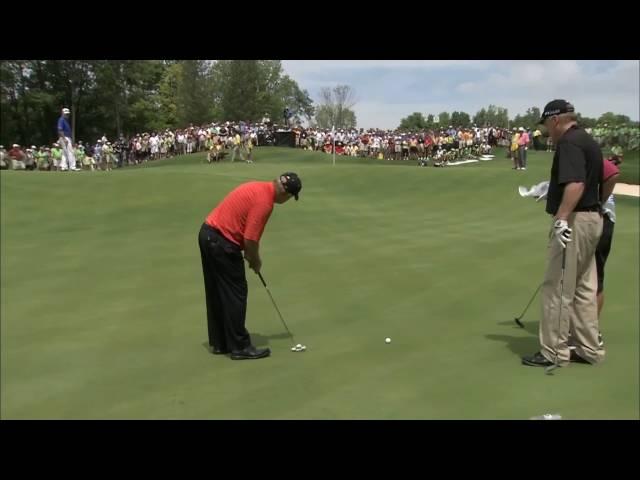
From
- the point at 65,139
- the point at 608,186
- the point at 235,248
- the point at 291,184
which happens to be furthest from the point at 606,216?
the point at 65,139

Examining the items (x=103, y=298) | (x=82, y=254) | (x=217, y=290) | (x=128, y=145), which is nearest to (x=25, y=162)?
(x=128, y=145)

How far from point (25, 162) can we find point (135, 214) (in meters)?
20.5

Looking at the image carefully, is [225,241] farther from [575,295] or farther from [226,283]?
[575,295]

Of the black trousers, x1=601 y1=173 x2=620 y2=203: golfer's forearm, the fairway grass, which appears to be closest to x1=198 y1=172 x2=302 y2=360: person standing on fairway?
the black trousers

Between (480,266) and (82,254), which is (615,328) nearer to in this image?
(480,266)

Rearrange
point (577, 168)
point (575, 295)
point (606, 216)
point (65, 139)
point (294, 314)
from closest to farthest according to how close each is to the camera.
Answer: point (577, 168) → point (575, 295) → point (606, 216) → point (294, 314) → point (65, 139)

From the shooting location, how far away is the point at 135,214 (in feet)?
48.0

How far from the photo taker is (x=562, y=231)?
216 inches

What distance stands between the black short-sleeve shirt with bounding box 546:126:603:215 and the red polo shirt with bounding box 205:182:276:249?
2.77 meters

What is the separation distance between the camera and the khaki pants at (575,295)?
5.66 metres

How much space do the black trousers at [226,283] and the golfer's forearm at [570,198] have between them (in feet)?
10.5

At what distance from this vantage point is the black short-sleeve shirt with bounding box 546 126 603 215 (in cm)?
547

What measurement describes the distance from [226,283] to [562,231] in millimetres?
3327

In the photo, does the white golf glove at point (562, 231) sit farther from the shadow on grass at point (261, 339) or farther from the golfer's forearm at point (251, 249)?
the shadow on grass at point (261, 339)
